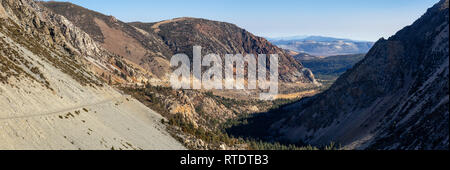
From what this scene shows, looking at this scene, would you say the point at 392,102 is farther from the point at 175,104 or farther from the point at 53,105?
the point at 53,105

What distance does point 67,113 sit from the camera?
1900 inches

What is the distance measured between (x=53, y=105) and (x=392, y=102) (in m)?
78.6

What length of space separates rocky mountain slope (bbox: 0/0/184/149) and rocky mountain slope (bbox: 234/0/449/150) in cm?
4336

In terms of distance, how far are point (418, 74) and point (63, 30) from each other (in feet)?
367

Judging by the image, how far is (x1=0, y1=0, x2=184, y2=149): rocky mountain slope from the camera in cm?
3712

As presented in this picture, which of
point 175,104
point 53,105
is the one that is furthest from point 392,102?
point 53,105

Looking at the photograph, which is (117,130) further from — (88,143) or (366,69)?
(366,69)

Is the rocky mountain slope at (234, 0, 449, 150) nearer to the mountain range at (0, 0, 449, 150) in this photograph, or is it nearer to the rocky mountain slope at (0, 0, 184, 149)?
the mountain range at (0, 0, 449, 150)

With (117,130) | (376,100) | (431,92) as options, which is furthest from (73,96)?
(376,100)

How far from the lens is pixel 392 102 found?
295 feet

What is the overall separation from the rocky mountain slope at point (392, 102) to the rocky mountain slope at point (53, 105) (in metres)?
43.4

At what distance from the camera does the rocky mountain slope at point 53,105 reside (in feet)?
122

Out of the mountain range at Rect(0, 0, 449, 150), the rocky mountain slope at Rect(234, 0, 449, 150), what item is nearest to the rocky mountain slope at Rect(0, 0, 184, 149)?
the mountain range at Rect(0, 0, 449, 150)

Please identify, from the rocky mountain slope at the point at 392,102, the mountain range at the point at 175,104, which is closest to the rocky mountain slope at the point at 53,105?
the mountain range at the point at 175,104
